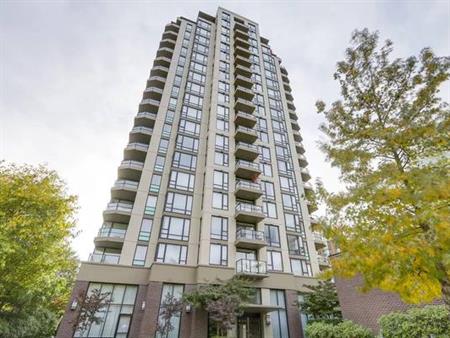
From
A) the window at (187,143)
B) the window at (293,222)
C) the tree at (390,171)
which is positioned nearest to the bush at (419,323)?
the tree at (390,171)

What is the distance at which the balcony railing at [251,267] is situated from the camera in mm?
19734

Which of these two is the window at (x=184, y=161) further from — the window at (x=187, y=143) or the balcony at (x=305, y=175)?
the balcony at (x=305, y=175)

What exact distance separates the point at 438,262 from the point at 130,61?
2818 centimetres

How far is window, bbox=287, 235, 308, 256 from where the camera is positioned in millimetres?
24062

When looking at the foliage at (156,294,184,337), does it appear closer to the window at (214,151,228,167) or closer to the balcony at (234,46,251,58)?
the window at (214,151,228,167)

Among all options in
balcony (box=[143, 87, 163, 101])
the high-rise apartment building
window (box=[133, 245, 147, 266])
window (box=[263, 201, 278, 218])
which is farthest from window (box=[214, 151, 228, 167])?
balcony (box=[143, 87, 163, 101])

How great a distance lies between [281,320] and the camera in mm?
18906

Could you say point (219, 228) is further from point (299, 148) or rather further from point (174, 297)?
point (299, 148)

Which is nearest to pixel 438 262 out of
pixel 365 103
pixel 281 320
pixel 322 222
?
pixel 322 222

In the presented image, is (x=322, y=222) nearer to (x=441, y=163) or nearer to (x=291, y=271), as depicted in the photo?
(x=441, y=163)

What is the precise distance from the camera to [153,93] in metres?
30.1

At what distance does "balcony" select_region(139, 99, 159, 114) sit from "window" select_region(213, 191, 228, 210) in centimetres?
1380

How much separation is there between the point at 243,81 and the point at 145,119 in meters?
15.2

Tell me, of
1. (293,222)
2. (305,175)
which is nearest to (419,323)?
(293,222)
